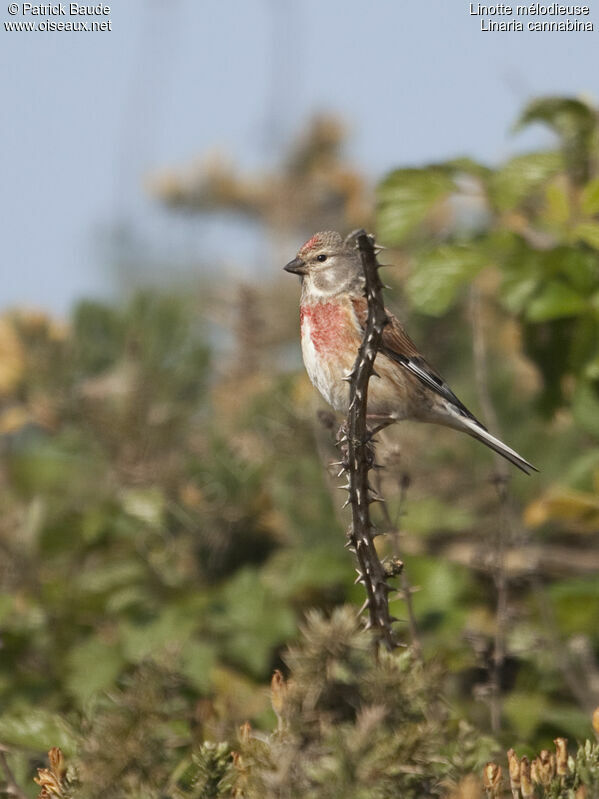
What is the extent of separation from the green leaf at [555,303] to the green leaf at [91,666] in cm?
175

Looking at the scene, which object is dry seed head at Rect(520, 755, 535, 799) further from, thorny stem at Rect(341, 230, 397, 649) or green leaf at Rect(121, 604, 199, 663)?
green leaf at Rect(121, 604, 199, 663)

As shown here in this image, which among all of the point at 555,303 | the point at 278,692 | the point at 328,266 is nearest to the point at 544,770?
the point at 278,692

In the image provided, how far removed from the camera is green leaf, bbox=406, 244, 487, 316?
3576 mm

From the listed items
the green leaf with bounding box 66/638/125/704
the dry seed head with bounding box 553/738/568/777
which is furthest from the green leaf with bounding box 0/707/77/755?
the dry seed head with bounding box 553/738/568/777

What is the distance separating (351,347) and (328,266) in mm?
286

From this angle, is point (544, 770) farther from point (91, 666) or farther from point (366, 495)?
point (91, 666)

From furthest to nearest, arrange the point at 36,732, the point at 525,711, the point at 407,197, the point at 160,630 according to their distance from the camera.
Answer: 1. the point at 160,630
2. the point at 407,197
3. the point at 525,711
4. the point at 36,732

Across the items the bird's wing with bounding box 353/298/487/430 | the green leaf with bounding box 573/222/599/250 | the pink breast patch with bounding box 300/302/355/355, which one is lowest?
the bird's wing with bounding box 353/298/487/430

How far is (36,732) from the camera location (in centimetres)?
268

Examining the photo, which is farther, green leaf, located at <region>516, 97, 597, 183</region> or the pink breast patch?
green leaf, located at <region>516, 97, 597, 183</region>

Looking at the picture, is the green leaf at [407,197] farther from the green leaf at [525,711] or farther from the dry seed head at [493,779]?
the dry seed head at [493,779]

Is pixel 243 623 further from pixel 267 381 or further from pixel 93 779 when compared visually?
pixel 93 779

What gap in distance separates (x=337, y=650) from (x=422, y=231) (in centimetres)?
486

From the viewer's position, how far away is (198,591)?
436cm
